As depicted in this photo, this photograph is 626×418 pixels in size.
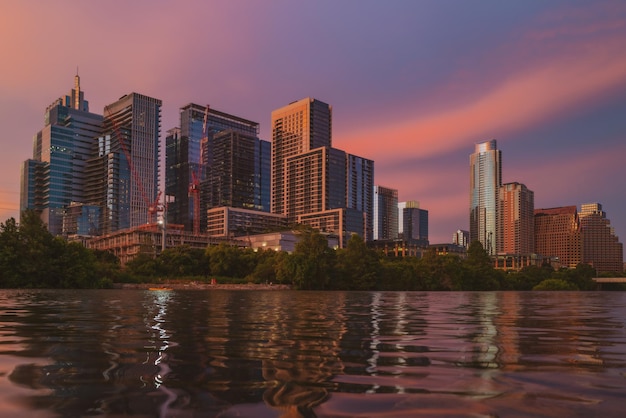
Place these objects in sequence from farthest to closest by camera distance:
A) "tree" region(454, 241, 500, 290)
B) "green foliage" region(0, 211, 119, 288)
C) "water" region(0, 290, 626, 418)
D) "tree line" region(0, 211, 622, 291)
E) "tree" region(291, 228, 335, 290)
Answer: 1. "tree" region(454, 241, 500, 290)
2. "tree" region(291, 228, 335, 290)
3. "tree line" region(0, 211, 622, 291)
4. "green foliage" region(0, 211, 119, 288)
5. "water" region(0, 290, 626, 418)

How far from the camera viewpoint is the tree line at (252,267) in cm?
10138

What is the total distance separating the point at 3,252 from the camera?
317 ft

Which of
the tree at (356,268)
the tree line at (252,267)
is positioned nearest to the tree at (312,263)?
the tree line at (252,267)

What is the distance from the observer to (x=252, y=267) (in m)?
160

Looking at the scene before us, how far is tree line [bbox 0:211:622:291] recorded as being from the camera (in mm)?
101375

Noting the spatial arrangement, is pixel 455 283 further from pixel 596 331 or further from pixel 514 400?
pixel 514 400

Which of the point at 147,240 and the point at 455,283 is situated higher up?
the point at 147,240

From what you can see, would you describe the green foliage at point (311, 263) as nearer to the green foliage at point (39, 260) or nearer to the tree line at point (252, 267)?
the tree line at point (252, 267)

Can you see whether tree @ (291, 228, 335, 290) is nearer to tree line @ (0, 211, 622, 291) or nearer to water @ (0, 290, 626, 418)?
tree line @ (0, 211, 622, 291)

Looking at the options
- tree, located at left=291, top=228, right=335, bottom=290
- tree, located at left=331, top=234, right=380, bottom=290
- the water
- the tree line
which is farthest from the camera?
tree, located at left=331, top=234, right=380, bottom=290

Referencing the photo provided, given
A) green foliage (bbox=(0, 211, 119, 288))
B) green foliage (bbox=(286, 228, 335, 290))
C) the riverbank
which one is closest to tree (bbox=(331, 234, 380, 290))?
green foliage (bbox=(286, 228, 335, 290))

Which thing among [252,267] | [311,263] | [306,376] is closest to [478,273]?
[311,263]

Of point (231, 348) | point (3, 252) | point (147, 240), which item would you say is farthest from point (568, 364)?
point (147, 240)

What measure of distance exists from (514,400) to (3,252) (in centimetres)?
10709
